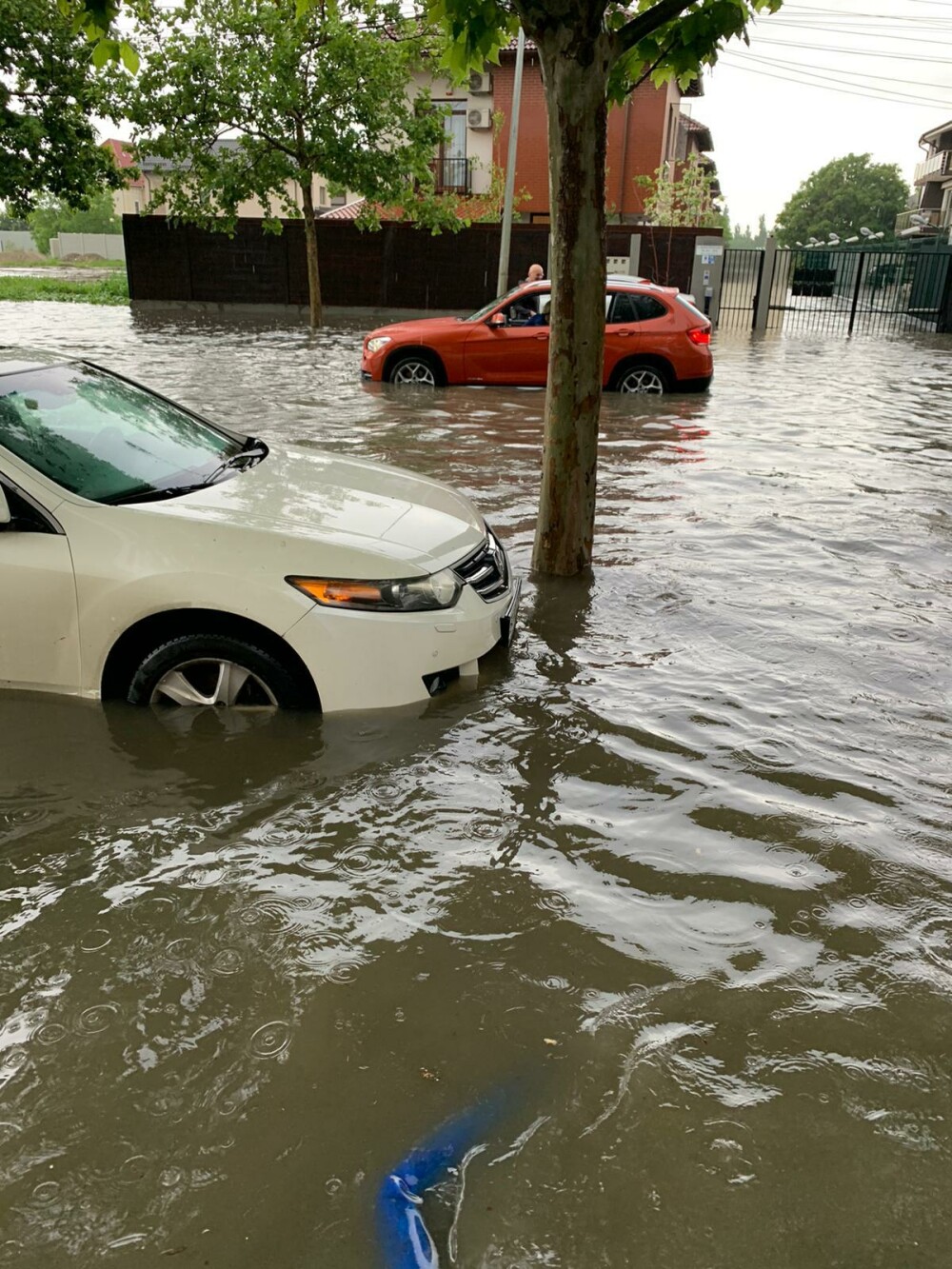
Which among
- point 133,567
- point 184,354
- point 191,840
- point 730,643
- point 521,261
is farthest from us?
point 521,261

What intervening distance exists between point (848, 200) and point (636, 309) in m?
95.0

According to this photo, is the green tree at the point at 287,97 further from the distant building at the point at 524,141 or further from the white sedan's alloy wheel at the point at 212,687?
the white sedan's alloy wheel at the point at 212,687

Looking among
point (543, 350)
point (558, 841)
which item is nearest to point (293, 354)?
point (543, 350)

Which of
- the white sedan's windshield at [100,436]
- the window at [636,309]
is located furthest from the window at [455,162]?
the white sedan's windshield at [100,436]

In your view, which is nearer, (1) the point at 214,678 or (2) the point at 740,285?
(1) the point at 214,678

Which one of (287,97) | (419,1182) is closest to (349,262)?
(287,97)

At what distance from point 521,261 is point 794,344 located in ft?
27.1

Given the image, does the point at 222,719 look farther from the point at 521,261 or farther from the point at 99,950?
the point at 521,261

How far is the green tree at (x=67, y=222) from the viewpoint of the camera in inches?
4025

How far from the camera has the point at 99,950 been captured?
9.93ft

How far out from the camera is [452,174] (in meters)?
40.2

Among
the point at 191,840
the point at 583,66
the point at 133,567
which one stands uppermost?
the point at 583,66

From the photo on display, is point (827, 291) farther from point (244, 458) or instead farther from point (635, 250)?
point (244, 458)

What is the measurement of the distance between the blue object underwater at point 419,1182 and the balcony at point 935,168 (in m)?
77.6
